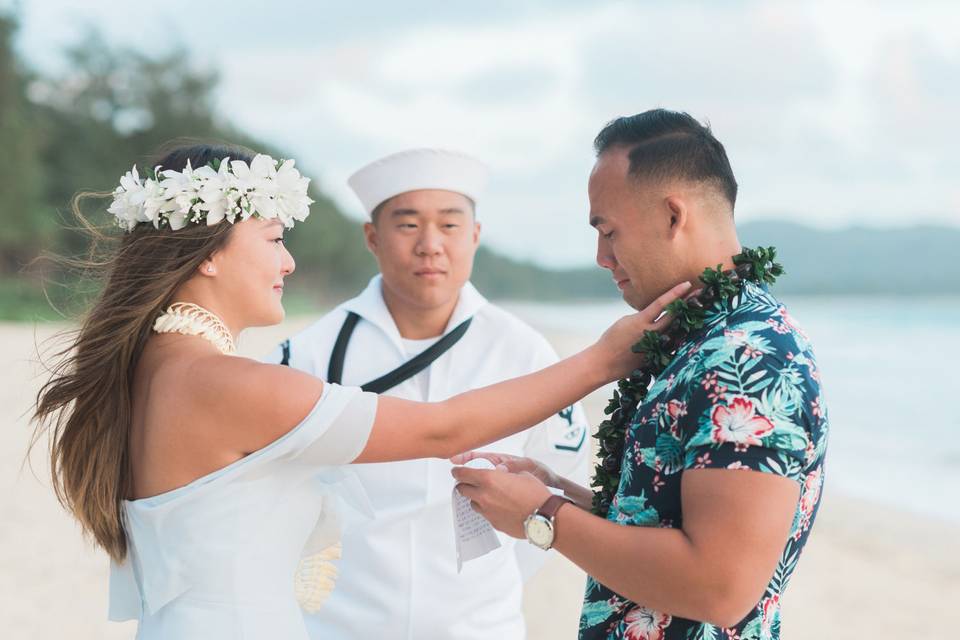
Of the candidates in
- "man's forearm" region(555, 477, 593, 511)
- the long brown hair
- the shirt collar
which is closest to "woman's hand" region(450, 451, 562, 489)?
"man's forearm" region(555, 477, 593, 511)

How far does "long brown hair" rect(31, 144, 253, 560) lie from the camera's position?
264cm

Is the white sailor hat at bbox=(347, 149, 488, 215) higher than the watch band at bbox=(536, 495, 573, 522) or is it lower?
higher

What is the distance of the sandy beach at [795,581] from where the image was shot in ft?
24.2

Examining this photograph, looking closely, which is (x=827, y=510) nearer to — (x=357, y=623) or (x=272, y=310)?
(x=357, y=623)

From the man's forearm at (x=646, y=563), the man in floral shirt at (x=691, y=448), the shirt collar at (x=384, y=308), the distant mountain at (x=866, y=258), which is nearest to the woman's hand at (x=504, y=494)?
the man in floral shirt at (x=691, y=448)

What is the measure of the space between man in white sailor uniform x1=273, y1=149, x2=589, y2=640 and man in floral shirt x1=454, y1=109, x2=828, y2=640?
1.37 meters

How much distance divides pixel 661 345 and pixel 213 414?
1.13 m

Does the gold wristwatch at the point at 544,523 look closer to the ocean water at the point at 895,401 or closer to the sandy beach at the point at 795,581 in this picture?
the ocean water at the point at 895,401

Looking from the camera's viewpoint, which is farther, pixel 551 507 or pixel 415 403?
pixel 415 403

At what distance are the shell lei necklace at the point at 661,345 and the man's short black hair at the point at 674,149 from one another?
193mm

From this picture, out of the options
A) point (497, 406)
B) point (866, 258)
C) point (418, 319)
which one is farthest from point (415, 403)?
point (866, 258)

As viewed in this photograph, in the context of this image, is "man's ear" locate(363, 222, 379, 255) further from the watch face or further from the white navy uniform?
the watch face

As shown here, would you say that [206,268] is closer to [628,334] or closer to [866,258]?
[628,334]

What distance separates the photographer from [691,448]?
206 centimetres
